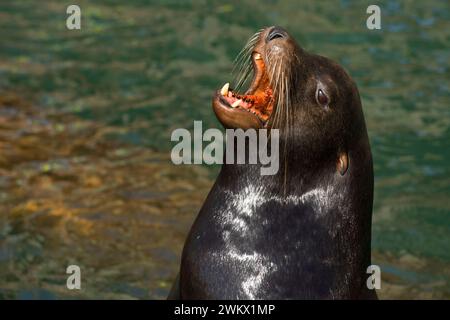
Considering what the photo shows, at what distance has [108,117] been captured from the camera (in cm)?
1010

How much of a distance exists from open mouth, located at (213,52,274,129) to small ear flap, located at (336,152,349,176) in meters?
0.45

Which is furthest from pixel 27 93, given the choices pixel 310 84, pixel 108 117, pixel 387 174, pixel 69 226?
pixel 310 84

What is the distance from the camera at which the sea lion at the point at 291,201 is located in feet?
17.9

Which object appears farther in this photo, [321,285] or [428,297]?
[428,297]

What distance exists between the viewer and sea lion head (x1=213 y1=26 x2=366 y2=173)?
5410mm

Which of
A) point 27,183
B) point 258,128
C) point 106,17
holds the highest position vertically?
point 106,17

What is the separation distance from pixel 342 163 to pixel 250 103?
1.93 ft

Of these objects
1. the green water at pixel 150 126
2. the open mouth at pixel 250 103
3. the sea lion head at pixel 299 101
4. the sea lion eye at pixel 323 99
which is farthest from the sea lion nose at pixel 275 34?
the green water at pixel 150 126

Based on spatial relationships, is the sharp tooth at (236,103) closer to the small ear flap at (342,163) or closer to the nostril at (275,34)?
the nostril at (275,34)

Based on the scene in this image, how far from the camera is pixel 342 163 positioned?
5.53 metres

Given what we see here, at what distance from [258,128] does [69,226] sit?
3.03m

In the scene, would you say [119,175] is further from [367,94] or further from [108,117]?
[367,94]

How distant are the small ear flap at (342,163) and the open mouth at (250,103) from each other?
0.45m

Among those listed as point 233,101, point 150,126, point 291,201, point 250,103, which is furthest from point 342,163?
point 150,126
